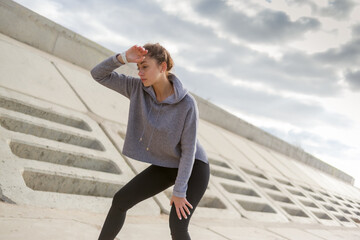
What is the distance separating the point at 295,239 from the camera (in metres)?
3.96

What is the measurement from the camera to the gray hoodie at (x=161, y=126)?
1914 mm

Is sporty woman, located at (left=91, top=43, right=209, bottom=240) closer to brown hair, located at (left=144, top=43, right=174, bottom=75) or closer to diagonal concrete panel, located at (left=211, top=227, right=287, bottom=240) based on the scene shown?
brown hair, located at (left=144, top=43, right=174, bottom=75)

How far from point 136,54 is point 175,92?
32 cm

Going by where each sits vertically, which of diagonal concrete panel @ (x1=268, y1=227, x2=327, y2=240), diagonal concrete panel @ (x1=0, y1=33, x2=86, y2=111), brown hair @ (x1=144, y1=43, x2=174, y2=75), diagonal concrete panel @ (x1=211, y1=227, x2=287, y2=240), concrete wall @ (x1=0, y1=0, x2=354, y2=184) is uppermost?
concrete wall @ (x1=0, y1=0, x2=354, y2=184)

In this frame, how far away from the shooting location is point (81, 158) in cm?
326

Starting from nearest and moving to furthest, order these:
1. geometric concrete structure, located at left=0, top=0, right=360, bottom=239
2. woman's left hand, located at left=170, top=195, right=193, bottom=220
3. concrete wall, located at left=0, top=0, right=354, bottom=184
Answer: woman's left hand, located at left=170, top=195, right=193, bottom=220 < geometric concrete structure, located at left=0, top=0, right=360, bottom=239 < concrete wall, located at left=0, top=0, right=354, bottom=184

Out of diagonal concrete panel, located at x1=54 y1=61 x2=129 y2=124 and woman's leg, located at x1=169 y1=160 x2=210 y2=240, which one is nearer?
woman's leg, located at x1=169 y1=160 x2=210 y2=240

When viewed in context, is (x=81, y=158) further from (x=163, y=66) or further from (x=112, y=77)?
(x=163, y=66)

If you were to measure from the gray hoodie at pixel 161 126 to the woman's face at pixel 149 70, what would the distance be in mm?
120

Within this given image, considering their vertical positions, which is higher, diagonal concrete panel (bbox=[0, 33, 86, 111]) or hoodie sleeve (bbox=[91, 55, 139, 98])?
hoodie sleeve (bbox=[91, 55, 139, 98])

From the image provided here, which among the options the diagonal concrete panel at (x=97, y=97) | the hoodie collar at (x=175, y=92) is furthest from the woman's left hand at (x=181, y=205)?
the diagonal concrete panel at (x=97, y=97)

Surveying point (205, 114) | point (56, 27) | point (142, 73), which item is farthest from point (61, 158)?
point (205, 114)

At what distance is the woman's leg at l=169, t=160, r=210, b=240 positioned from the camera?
6.19ft

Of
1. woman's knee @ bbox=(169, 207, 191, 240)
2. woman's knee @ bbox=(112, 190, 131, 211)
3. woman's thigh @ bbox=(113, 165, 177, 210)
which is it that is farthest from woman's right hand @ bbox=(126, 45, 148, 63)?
woman's knee @ bbox=(169, 207, 191, 240)
